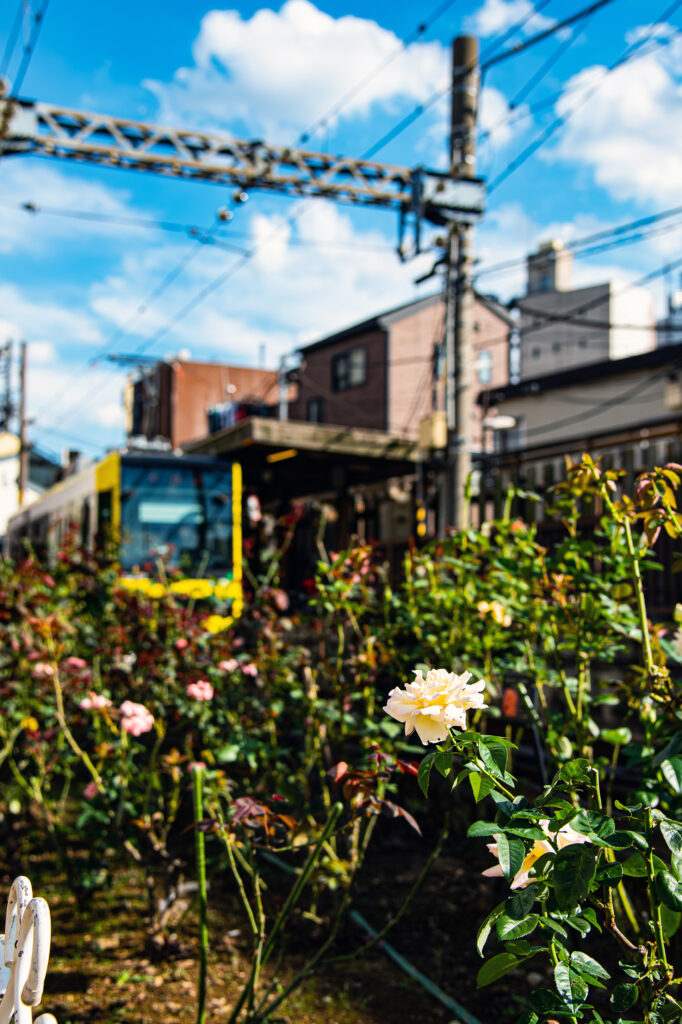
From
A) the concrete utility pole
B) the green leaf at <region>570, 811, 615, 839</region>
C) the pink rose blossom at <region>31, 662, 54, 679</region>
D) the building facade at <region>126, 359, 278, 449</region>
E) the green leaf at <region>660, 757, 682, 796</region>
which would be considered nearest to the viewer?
the green leaf at <region>570, 811, 615, 839</region>

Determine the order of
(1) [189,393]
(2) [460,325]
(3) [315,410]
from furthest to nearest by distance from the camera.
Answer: (1) [189,393] → (3) [315,410] → (2) [460,325]

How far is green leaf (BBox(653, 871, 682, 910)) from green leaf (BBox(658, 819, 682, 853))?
0.08m

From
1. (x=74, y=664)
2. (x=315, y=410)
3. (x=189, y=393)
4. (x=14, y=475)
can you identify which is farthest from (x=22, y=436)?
(x=74, y=664)

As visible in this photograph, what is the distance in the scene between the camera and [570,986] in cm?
155

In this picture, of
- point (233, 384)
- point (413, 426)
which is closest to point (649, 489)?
point (413, 426)

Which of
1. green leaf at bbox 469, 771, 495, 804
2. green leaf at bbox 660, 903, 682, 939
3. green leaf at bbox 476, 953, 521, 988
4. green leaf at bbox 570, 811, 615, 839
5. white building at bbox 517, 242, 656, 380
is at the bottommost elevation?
green leaf at bbox 476, 953, 521, 988

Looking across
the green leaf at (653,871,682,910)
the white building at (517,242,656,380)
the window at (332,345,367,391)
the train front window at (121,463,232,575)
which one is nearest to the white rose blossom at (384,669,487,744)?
the green leaf at (653,871,682,910)

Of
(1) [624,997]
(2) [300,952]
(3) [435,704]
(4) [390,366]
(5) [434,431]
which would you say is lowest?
(2) [300,952]

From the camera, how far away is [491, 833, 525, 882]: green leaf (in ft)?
4.73

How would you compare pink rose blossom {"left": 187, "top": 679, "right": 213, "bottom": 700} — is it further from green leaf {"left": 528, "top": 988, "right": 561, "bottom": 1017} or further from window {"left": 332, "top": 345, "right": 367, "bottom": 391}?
window {"left": 332, "top": 345, "right": 367, "bottom": 391}

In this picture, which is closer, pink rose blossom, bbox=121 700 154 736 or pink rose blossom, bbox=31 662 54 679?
pink rose blossom, bbox=121 700 154 736

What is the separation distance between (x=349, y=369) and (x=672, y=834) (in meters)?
30.9

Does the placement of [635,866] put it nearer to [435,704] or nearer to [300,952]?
[435,704]

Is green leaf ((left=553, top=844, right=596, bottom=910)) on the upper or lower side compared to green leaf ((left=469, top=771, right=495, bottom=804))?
lower
